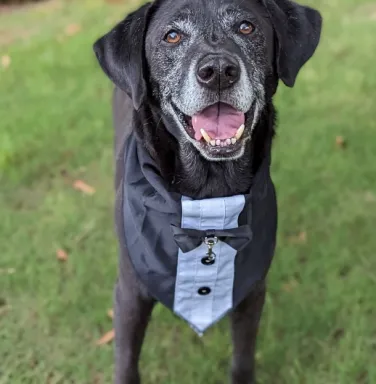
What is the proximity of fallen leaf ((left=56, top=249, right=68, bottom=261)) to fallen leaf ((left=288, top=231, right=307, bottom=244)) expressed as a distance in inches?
47.3

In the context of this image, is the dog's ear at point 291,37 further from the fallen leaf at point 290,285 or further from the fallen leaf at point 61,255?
the fallen leaf at point 61,255

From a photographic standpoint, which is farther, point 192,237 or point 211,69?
point 192,237

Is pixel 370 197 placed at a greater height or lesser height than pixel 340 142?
lesser

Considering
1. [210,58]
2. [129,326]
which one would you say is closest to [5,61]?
[129,326]

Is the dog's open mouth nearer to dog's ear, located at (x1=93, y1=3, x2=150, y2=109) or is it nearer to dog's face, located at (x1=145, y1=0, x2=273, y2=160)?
dog's face, located at (x1=145, y1=0, x2=273, y2=160)

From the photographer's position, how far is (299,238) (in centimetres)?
338

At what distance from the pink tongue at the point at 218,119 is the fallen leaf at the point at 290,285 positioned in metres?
1.28

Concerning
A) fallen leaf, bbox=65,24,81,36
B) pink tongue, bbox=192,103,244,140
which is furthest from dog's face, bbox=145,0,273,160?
fallen leaf, bbox=65,24,81,36

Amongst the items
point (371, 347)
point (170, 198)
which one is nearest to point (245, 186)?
point (170, 198)

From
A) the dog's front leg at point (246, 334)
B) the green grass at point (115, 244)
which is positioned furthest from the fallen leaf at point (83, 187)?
the dog's front leg at point (246, 334)

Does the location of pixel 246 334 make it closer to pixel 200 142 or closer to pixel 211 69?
pixel 200 142

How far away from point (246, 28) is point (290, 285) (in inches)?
57.7

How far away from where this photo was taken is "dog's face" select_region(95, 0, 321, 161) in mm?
2023

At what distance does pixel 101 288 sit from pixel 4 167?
4.02 ft
